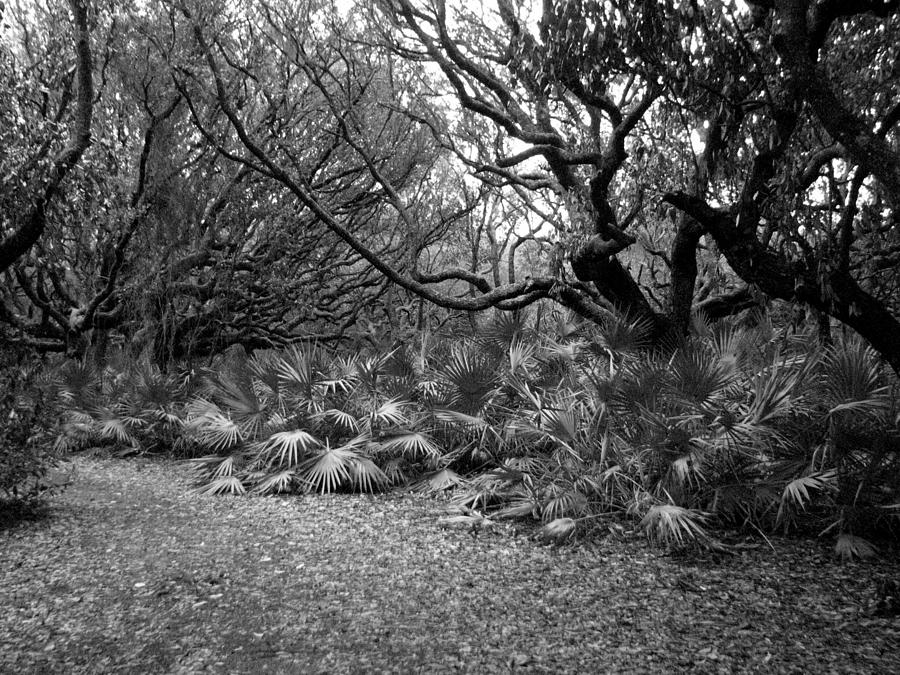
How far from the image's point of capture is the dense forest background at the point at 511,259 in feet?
16.6

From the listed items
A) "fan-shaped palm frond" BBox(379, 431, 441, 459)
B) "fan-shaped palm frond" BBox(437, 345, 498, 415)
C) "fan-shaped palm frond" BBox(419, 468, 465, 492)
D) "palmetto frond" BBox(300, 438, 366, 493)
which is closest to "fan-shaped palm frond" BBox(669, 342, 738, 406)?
"fan-shaped palm frond" BBox(437, 345, 498, 415)

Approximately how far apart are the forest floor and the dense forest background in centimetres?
57

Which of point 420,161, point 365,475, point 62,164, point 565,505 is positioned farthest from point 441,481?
point 420,161

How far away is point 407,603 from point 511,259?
11.3 m

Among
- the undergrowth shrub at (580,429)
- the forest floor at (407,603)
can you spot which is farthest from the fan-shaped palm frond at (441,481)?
the forest floor at (407,603)

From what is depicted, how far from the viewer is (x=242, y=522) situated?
6234 mm

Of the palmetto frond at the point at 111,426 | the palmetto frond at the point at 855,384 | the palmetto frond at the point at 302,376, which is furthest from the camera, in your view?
the palmetto frond at the point at 111,426

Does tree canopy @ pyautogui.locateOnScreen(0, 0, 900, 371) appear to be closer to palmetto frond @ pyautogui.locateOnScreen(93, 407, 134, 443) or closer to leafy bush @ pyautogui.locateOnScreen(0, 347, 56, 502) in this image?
leafy bush @ pyautogui.locateOnScreen(0, 347, 56, 502)

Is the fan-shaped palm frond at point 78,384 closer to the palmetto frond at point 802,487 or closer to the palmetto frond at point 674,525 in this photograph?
the palmetto frond at point 674,525

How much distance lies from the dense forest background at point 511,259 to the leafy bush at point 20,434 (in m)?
0.03

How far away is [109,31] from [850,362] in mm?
9911

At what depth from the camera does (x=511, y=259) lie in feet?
48.5

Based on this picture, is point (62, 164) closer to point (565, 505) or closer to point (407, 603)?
point (407, 603)

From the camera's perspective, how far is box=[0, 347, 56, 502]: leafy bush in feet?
19.0
